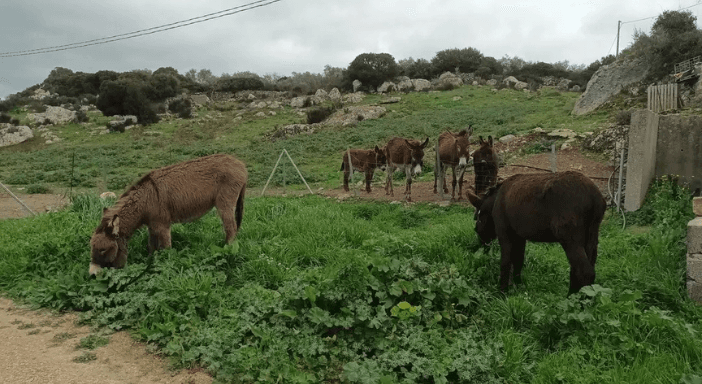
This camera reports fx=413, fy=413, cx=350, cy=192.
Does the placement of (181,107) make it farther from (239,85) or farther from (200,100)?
(239,85)

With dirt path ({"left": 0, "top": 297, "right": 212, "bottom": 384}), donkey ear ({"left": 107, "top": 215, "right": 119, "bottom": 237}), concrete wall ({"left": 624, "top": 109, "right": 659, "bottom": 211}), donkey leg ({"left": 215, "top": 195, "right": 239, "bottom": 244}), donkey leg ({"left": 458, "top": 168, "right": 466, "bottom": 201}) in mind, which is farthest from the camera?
donkey leg ({"left": 458, "top": 168, "right": 466, "bottom": 201})

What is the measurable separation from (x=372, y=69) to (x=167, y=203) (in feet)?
153

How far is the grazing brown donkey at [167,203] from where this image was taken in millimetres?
5793

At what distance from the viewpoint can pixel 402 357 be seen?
12.0 feet

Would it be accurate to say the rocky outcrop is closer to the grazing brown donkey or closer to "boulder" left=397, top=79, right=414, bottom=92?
"boulder" left=397, top=79, right=414, bottom=92

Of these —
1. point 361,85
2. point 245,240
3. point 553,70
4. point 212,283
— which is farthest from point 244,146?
point 553,70

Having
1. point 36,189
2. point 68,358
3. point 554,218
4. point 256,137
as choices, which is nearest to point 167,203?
point 68,358

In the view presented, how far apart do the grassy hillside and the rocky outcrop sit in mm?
1114

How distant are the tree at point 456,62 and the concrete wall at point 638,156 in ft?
168

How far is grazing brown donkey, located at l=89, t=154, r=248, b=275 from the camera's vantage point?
19.0ft

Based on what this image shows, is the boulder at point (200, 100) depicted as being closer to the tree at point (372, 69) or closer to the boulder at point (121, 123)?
the boulder at point (121, 123)

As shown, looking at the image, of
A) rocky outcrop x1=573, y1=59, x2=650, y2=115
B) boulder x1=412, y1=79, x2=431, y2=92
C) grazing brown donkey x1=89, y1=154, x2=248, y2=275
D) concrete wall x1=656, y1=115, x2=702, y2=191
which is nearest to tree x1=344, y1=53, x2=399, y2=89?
boulder x1=412, y1=79, x2=431, y2=92

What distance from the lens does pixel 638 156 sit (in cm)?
740

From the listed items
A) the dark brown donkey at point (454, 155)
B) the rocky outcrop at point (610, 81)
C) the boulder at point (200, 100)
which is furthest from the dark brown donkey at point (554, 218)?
the boulder at point (200, 100)
